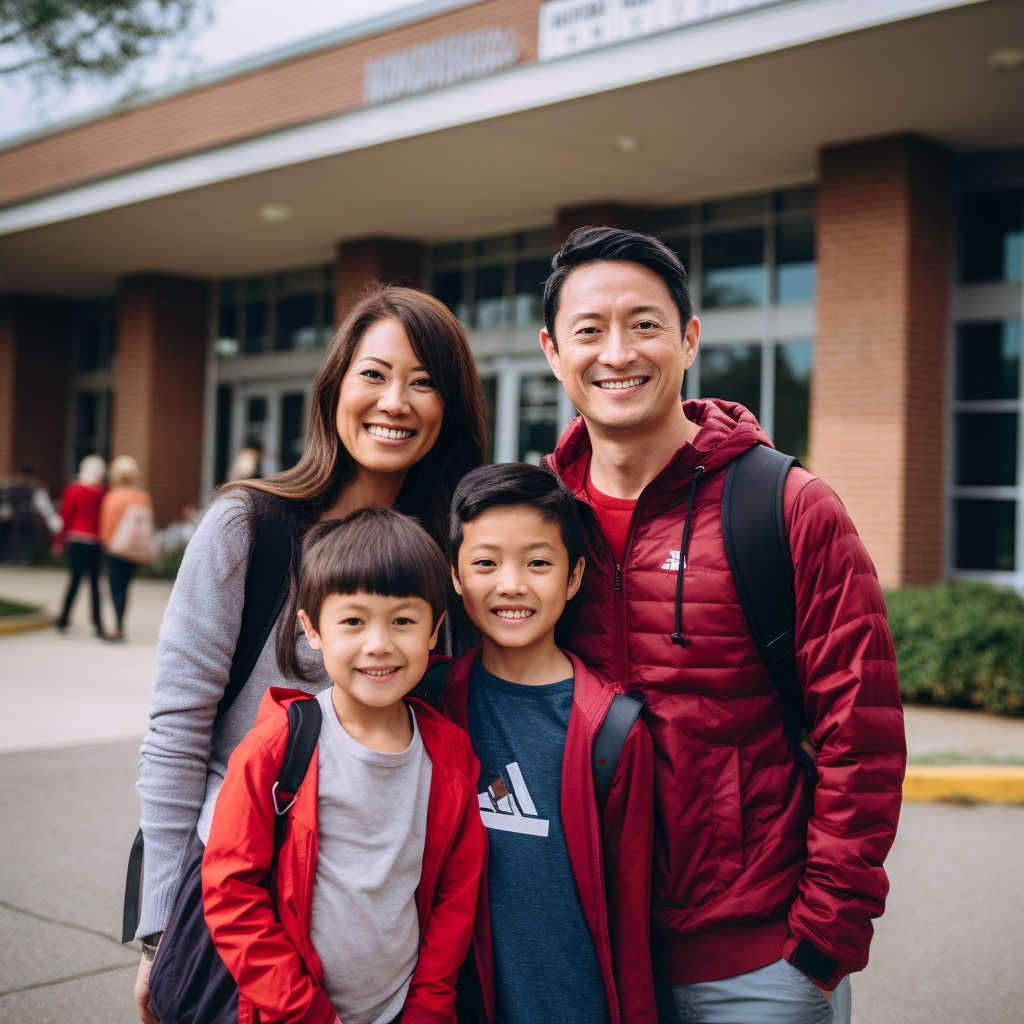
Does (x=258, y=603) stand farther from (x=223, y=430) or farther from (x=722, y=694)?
(x=223, y=430)

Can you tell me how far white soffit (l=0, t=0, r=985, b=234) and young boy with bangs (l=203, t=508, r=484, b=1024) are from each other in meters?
7.69

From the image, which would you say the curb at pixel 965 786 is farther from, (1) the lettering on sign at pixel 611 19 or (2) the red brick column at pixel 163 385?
(2) the red brick column at pixel 163 385

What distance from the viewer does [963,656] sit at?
8.38 metres

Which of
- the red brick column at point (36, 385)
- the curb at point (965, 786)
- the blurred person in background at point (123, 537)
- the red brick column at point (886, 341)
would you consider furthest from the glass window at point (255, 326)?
the curb at point (965, 786)

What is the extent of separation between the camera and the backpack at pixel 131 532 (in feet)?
36.2

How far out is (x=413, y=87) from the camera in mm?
12219

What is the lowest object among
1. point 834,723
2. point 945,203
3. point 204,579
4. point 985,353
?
point 834,723

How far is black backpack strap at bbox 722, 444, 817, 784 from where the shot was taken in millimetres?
2057

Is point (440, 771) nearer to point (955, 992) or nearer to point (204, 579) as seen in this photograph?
point (204, 579)

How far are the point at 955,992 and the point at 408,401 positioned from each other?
3.10 metres

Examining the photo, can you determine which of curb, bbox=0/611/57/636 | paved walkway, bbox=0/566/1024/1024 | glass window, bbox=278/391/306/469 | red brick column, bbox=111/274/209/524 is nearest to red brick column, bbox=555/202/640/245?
glass window, bbox=278/391/306/469

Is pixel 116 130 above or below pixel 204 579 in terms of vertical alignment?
above

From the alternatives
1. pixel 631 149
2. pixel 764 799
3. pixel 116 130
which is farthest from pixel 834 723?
pixel 116 130

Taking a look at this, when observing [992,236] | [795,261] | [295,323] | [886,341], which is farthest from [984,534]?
[295,323]
